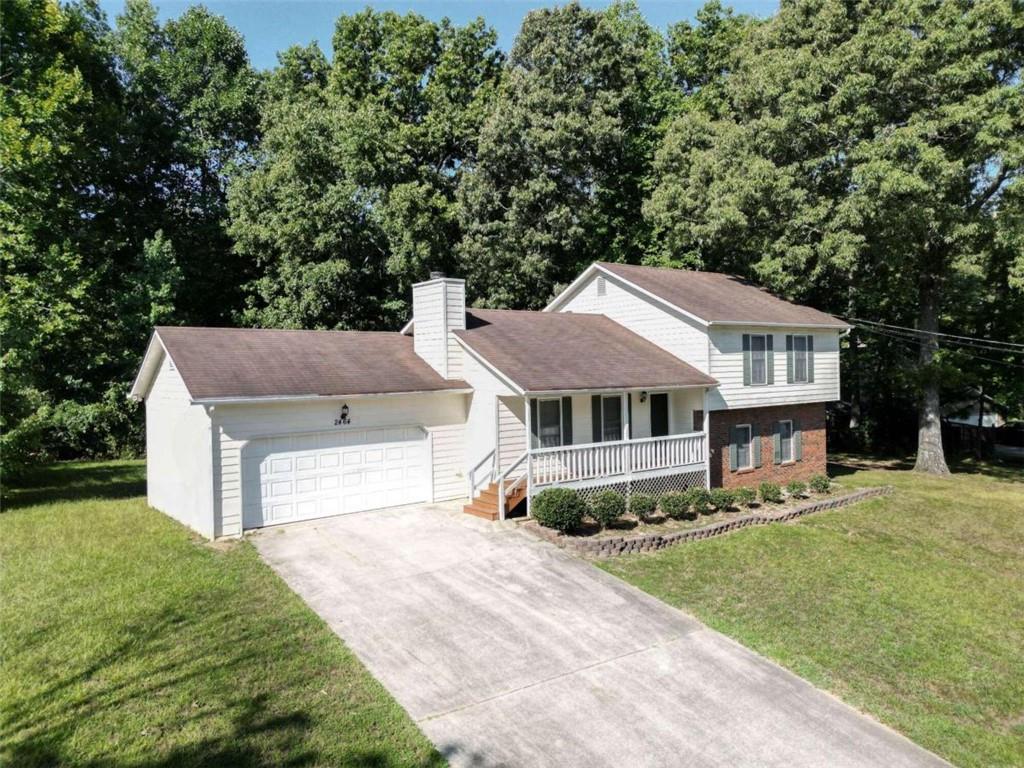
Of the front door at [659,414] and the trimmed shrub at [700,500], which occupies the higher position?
the front door at [659,414]

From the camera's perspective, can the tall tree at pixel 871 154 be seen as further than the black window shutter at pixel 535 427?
Yes

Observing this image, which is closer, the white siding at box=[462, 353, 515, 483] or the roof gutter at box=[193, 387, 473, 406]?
the roof gutter at box=[193, 387, 473, 406]

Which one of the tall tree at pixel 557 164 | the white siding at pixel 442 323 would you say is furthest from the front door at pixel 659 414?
the tall tree at pixel 557 164

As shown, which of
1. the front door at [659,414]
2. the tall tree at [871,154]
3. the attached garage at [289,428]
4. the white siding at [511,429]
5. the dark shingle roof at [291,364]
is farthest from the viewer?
the tall tree at [871,154]

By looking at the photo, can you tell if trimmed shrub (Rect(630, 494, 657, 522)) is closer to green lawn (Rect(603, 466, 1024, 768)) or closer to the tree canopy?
green lawn (Rect(603, 466, 1024, 768))

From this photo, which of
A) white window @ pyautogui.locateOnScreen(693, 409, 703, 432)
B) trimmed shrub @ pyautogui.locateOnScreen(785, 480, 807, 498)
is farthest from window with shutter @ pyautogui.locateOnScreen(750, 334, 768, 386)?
trimmed shrub @ pyautogui.locateOnScreen(785, 480, 807, 498)

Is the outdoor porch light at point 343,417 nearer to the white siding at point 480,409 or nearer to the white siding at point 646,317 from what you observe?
the white siding at point 480,409

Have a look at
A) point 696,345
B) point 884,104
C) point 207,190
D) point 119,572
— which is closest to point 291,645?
point 119,572
